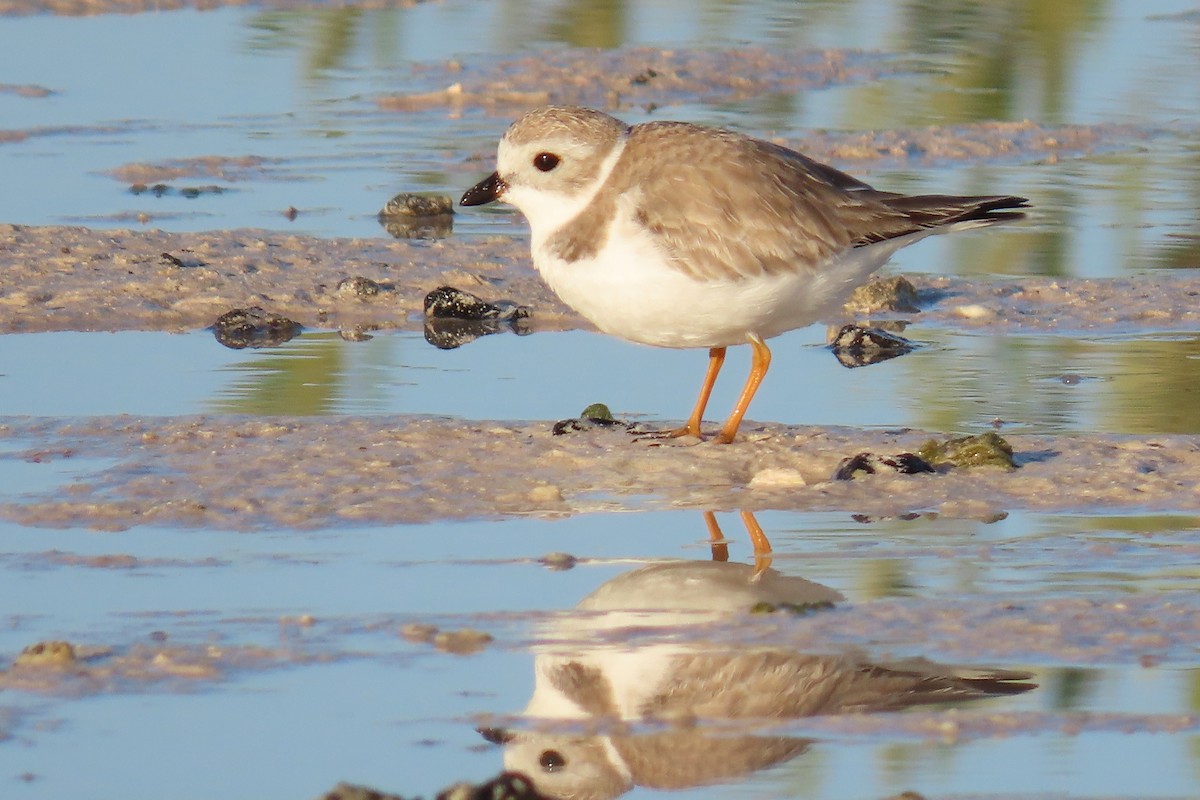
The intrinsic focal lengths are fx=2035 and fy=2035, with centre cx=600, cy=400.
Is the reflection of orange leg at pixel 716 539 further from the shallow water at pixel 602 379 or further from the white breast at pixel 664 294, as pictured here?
the shallow water at pixel 602 379

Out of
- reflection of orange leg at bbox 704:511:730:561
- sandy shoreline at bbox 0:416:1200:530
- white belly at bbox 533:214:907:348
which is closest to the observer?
reflection of orange leg at bbox 704:511:730:561

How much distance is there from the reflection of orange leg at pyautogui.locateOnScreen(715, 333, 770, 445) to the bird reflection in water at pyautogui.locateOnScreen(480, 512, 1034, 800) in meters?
1.38

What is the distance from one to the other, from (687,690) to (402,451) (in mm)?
2073

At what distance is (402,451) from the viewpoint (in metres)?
6.00

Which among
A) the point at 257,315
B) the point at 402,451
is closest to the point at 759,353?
the point at 402,451

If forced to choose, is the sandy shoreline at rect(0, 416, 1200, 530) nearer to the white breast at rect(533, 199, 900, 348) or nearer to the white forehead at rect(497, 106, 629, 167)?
the white breast at rect(533, 199, 900, 348)

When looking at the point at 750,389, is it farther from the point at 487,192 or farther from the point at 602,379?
the point at 487,192

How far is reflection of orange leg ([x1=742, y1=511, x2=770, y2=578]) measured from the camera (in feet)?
16.3

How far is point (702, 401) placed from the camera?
6352mm

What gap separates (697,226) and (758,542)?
1278 mm

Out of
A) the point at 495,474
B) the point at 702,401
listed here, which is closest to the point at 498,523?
the point at 495,474

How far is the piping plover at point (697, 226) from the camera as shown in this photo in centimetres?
609

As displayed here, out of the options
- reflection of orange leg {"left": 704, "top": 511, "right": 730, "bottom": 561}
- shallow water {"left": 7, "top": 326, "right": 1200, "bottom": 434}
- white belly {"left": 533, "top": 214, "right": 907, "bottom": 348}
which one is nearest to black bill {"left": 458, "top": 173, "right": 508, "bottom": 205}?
white belly {"left": 533, "top": 214, "right": 907, "bottom": 348}

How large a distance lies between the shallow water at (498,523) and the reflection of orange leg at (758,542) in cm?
4
